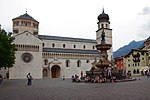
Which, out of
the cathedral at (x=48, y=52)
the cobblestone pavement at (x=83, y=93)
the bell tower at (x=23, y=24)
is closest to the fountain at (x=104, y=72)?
the cobblestone pavement at (x=83, y=93)

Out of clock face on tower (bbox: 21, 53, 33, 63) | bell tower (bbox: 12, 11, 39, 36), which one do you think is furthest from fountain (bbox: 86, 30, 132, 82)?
bell tower (bbox: 12, 11, 39, 36)

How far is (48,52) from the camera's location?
80250mm

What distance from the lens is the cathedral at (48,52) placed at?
246ft

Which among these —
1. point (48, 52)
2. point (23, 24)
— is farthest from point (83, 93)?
point (23, 24)

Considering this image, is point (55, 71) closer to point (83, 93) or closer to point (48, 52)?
point (48, 52)

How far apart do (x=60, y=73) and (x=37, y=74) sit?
30.5ft

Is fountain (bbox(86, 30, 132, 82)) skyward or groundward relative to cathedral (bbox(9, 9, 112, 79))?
groundward

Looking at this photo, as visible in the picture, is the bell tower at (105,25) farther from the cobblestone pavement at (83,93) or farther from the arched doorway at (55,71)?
the cobblestone pavement at (83,93)

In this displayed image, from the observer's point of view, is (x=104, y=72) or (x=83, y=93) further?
(x=104, y=72)

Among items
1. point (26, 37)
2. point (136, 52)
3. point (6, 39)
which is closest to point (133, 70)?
point (136, 52)

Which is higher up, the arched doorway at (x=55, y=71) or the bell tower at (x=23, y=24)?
the bell tower at (x=23, y=24)

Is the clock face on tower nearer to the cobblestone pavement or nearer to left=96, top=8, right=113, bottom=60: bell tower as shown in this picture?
left=96, top=8, right=113, bottom=60: bell tower

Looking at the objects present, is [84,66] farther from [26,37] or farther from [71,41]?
[26,37]

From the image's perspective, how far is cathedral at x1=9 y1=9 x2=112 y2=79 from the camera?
75.1 meters
